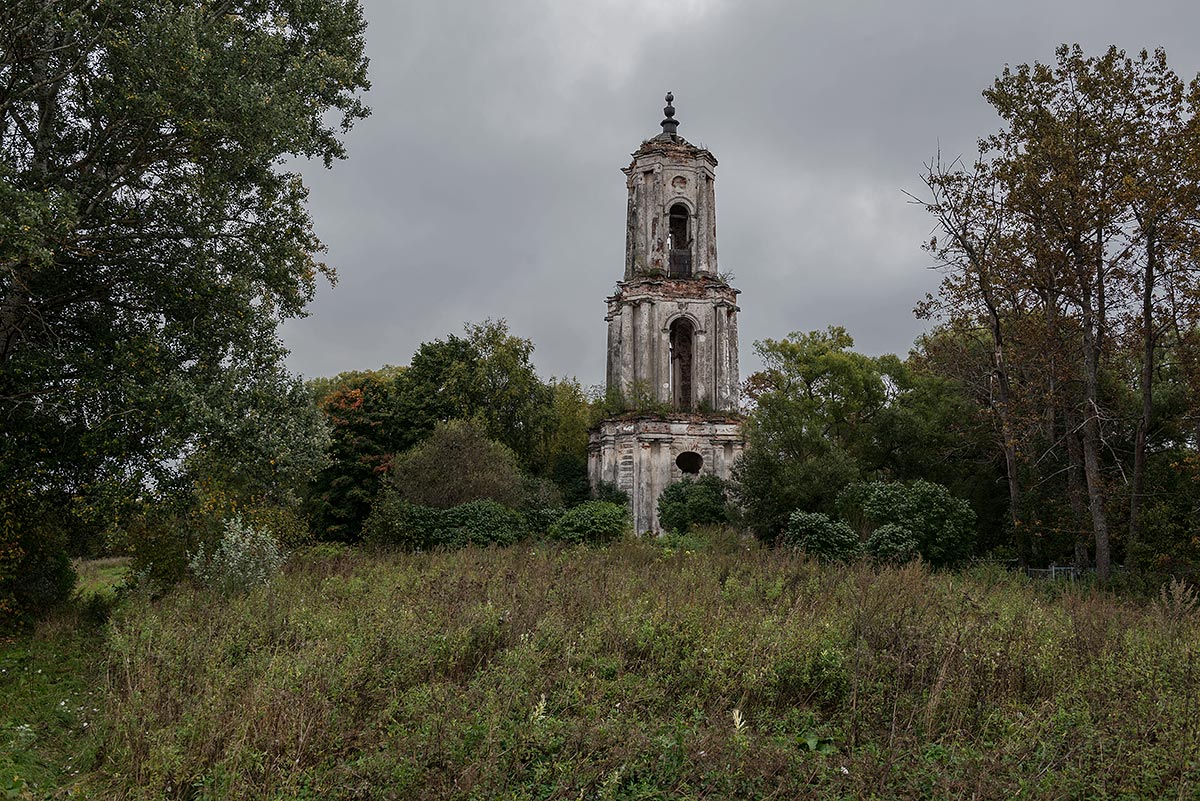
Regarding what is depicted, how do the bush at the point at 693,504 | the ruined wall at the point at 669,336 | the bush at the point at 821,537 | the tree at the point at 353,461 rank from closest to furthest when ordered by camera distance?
the bush at the point at 821,537 → the bush at the point at 693,504 → the tree at the point at 353,461 → the ruined wall at the point at 669,336

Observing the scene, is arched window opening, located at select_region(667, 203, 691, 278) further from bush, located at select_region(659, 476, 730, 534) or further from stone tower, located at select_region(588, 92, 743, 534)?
bush, located at select_region(659, 476, 730, 534)

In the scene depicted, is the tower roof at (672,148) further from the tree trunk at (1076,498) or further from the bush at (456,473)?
the tree trunk at (1076,498)

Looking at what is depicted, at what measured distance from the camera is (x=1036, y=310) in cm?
2073

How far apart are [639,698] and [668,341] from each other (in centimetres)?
3118

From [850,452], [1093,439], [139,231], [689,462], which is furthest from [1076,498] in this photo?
[139,231]

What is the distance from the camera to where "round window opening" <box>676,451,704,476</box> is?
120ft

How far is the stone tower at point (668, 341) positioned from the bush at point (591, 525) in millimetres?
9228

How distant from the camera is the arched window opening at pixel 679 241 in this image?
39.2 metres

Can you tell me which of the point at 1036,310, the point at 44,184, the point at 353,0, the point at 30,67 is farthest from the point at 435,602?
the point at 1036,310

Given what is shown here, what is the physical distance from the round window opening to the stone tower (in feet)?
0.18

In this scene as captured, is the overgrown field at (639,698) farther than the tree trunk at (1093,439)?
No

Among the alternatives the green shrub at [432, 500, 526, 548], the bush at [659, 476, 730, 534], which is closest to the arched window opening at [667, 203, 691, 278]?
the bush at [659, 476, 730, 534]

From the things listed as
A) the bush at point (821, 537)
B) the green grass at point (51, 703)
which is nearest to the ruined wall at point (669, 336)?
the bush at point (821, 537)

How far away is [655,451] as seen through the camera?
3494 centimetres
